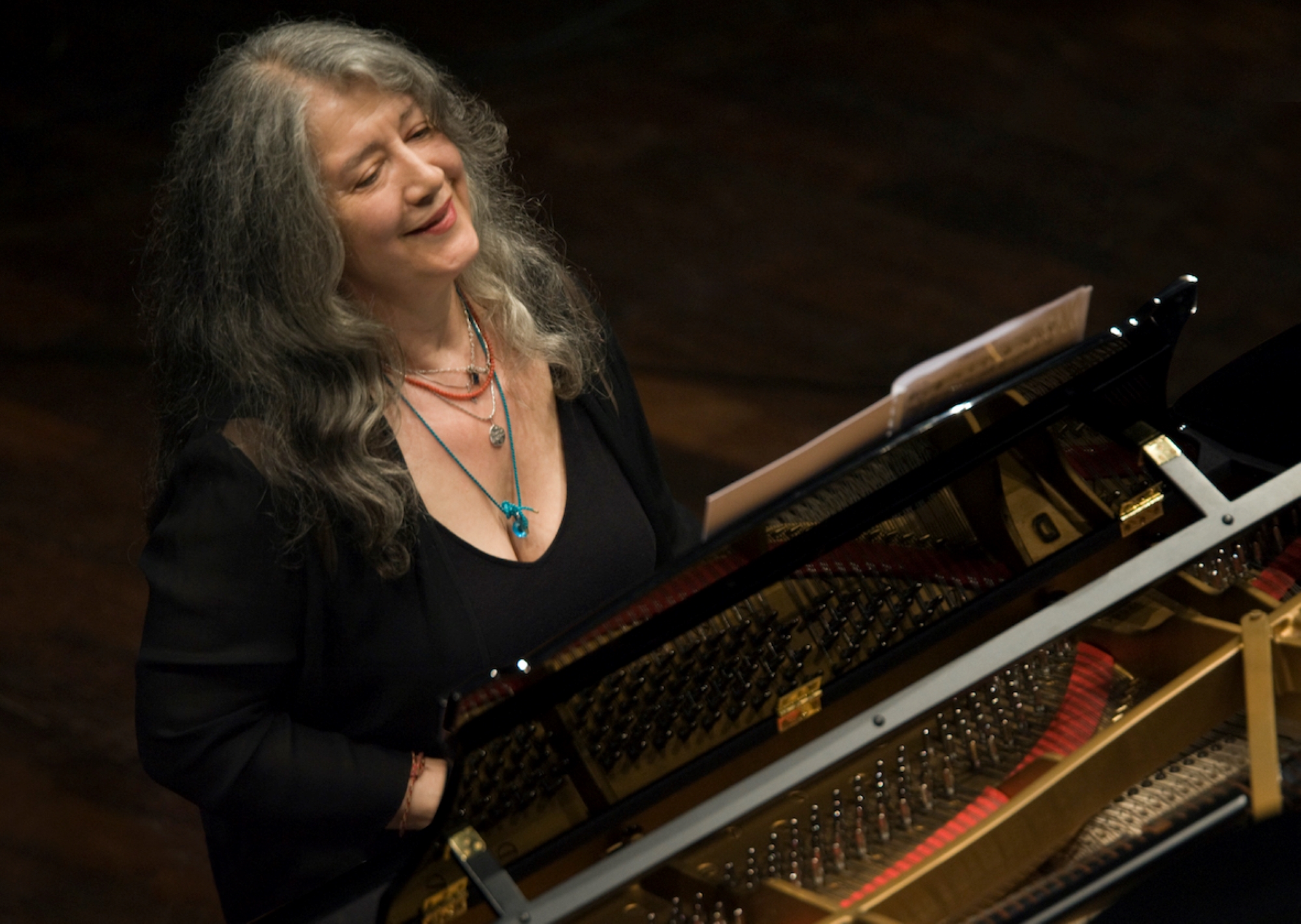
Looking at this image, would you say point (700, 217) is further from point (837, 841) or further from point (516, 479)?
point (837, 841)

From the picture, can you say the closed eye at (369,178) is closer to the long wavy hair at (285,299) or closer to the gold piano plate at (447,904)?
the long wavy hair at (285,299)

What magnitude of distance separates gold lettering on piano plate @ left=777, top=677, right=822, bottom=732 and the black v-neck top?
0.31m

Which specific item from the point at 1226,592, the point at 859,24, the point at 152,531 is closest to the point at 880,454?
the point at 1226,592

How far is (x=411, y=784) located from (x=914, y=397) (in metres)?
0.85

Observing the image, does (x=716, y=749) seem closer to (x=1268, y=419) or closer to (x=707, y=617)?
(x=707, y=617)

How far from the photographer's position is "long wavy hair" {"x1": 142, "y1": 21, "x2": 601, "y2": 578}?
1720 mm

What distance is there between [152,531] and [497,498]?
45cm

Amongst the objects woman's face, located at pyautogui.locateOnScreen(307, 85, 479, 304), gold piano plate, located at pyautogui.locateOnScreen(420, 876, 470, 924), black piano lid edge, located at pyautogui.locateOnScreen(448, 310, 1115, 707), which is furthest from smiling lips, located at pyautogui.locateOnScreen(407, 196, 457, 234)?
gold piano plate, located at pyautogui.locateOnScreen(420, 876, 470, 924)

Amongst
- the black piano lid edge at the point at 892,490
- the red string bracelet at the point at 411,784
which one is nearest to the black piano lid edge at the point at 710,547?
the black piano lid edge at the point at 892,490

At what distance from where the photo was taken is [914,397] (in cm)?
155

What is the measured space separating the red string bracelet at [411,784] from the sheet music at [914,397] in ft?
2.02

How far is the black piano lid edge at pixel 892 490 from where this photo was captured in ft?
5.20

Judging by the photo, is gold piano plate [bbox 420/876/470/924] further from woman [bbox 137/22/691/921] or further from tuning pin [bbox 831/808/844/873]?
tuning pin [bbox 831/808/844/873]

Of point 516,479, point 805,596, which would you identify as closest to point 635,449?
point 516,479
